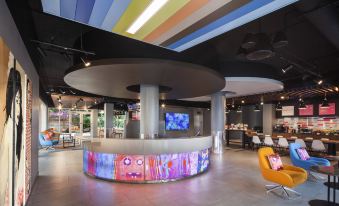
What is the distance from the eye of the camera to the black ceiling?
11.2 feet

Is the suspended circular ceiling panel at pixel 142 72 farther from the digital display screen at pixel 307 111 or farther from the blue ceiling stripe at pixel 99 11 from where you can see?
the digital display screen at pixel 307 111

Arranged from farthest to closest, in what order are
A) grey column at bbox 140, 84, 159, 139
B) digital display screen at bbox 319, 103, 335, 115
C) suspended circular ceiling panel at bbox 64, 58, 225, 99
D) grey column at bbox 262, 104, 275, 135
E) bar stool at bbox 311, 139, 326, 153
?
grey column at bbox 262, 104, 275, 135, digital display screen at bbox 319, 103, 335, 115, bar stool at bbox 311, 139, 326, 153, grey column at bbox 140, 84, 159, 139, suspended circular ceiling panel at bbox 64, 58, 225, 99

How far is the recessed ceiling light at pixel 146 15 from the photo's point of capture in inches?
107

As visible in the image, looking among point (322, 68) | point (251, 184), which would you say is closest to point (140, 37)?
point (251, 184)

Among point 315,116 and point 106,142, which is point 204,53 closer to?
point 106,142

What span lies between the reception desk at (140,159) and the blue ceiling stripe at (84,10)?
123 inches

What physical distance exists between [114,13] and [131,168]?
3.76 metres

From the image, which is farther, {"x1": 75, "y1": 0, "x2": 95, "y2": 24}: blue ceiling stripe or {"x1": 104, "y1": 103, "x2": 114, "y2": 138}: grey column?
{"x1": 104, "y1": 103, "x2": 114, "y2": 138}: grey column

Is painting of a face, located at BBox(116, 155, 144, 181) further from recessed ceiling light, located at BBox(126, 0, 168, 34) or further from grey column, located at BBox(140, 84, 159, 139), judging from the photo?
recessed ceiling light, located at BBox(126, 0, 168, 34)

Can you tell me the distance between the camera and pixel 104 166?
5535mm

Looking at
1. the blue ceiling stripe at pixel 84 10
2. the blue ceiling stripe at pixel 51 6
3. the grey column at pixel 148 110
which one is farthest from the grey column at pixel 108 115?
the blue ceiling stripe at pixel 51 6

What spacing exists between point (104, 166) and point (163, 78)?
2.81 m

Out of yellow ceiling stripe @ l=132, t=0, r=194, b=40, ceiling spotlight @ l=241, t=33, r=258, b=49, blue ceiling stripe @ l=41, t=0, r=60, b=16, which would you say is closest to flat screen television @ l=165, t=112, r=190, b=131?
ceiling spotlight @ l=241, t=33, r=258, b=49

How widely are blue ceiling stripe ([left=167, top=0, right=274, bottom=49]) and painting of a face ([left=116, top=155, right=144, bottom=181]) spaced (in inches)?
118
